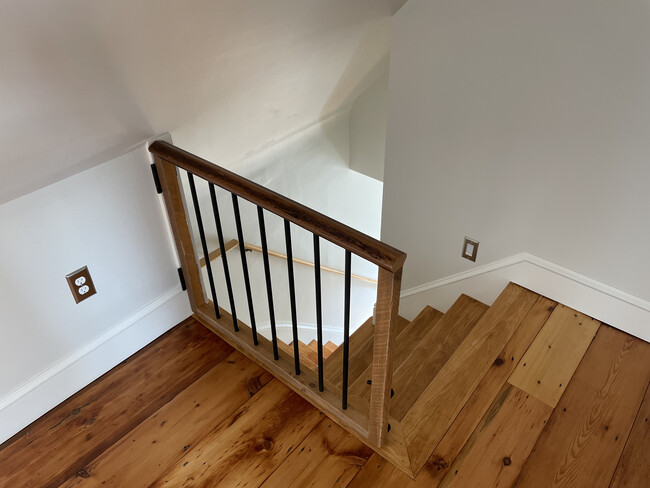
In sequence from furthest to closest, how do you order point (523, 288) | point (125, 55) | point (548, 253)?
1. point (523, 288)
2. point (548, 253)
3. point (125, 55)

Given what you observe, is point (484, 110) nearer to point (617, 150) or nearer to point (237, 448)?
point (617, 150)

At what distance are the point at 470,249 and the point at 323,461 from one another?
4.08 ft

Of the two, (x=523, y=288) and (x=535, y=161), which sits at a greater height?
(x=535, y=161)

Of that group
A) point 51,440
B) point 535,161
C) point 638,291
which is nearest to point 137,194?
point 51,440

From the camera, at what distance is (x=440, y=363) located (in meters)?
2.19

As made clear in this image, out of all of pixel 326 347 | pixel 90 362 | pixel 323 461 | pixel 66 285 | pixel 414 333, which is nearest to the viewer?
pixel 323 461

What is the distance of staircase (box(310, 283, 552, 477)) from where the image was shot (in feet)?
5.35

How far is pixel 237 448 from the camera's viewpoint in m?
1.62

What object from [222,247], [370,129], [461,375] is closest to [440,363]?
[461,375]

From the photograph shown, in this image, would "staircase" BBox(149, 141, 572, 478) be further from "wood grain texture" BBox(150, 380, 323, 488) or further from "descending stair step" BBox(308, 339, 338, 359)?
"descending stair step" BBox(308, 339, 338, 359)

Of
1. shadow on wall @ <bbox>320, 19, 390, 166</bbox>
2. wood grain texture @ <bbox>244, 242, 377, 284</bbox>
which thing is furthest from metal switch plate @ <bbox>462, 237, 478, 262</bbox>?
wood grain texture @ <bbox>244, 242, 377, 284</bbox>

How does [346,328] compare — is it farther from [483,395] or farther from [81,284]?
[81,284]

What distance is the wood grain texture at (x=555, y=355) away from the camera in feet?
5.94

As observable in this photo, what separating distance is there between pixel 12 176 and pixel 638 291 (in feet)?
7.16
